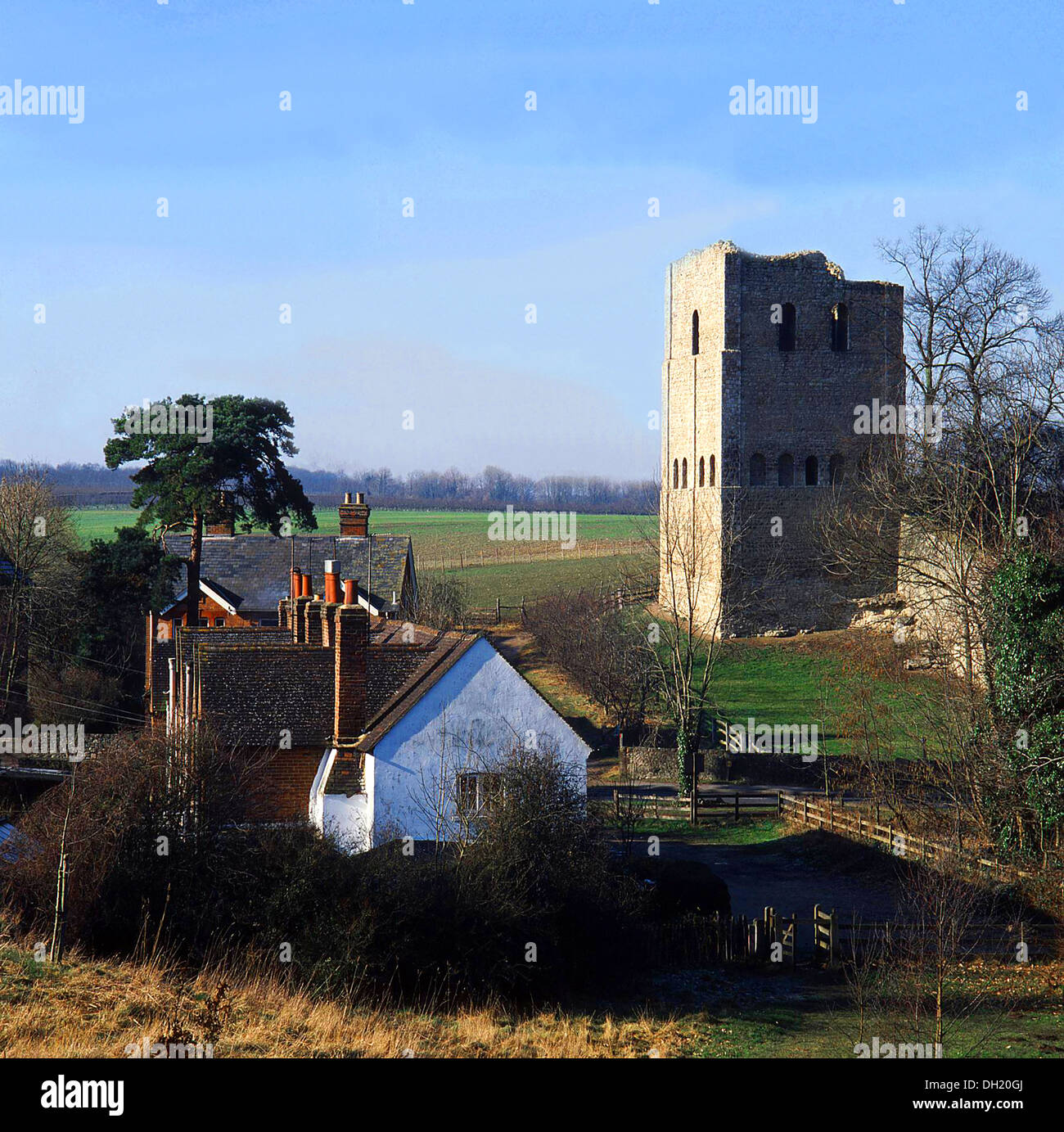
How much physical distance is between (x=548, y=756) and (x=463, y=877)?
2750mm

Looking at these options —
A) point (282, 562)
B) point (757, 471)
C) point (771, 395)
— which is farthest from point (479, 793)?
point (771, 395)

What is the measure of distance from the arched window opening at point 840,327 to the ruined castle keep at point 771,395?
5 centimetres

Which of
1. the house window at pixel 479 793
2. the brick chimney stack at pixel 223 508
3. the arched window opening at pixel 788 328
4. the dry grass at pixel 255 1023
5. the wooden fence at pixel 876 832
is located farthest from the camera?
the arched window opening at pixel 788 328

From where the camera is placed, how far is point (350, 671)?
A: 75.5 feet

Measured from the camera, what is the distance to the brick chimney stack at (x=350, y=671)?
22.8m

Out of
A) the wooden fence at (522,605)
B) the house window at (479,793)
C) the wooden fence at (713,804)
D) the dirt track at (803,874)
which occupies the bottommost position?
the dirt track at (803,874)

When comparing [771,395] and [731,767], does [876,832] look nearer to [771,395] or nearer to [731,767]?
[731,767]

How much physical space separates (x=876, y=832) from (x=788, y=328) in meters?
33.7

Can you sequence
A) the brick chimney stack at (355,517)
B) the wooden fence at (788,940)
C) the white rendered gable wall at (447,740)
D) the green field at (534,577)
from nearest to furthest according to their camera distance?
the wooden fence at (788,940), the white rendered gable wall at (447,740), the brick chimney stack at (355,517), the green field at (534,577)

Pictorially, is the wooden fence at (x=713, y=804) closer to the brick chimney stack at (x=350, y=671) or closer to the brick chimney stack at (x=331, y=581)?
the brick chimney stack at (x=331, y=581)

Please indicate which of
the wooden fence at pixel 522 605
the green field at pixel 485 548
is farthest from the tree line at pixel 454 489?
the wooden fence at pixel 522 605

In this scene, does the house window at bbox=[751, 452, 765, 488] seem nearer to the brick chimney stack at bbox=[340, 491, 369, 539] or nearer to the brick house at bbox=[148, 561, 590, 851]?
the brick chimney stack at bbox=[340, 491, 369, 539]

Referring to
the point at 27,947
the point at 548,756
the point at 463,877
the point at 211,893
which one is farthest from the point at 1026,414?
the point at 27,947
